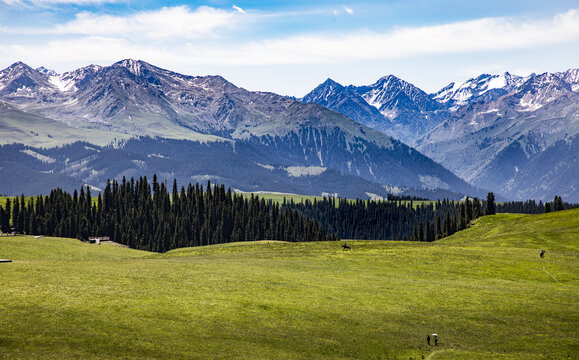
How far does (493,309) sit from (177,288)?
3533 cm

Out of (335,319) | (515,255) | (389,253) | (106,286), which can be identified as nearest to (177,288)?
(106,286)

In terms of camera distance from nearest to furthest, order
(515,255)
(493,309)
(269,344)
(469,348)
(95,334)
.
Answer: (95,334)
(269,344)
(469,348)
(493,309)
(515,255)

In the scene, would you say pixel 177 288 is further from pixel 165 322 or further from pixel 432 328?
pixel 432 328

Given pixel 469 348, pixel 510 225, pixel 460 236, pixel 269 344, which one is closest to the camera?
pixel 269 344

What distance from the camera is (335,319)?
56.8 meters

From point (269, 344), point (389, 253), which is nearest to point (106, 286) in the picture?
point (269, 344)

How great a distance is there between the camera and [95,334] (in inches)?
1741

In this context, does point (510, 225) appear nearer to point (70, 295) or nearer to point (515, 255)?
point (515, 255)

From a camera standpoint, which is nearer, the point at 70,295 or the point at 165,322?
the point at 165,322

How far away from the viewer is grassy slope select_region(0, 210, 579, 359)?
44938 millimetres

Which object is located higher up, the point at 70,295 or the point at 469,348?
the point at 70,295

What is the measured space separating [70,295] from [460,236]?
434 ft

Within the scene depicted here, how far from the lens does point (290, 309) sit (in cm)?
5853

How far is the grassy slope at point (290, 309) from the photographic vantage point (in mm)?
44938
